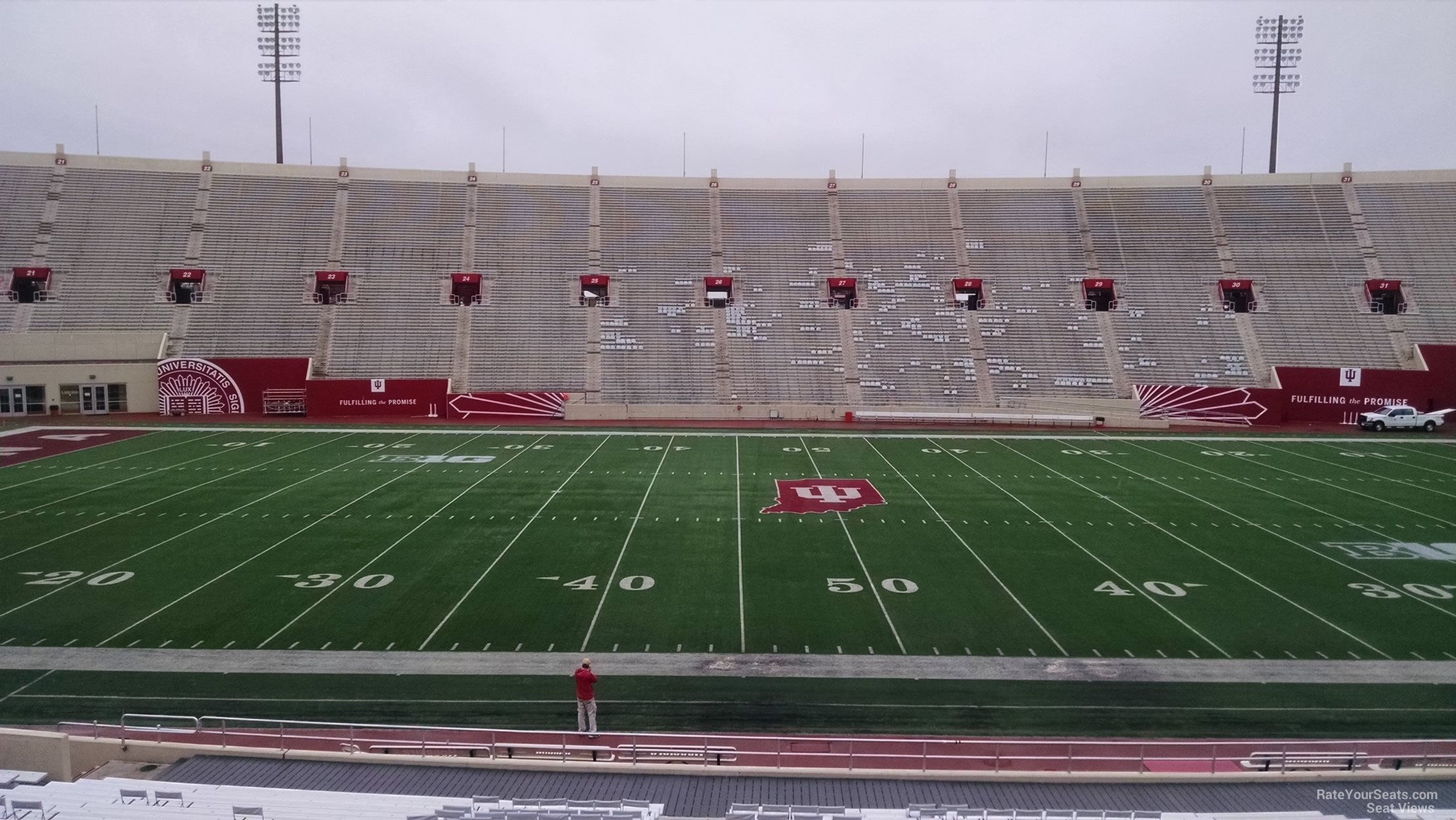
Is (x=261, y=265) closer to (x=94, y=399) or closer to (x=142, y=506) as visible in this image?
(x=94, y=399)

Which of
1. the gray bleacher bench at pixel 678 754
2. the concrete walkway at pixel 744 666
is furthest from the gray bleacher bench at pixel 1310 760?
the gray bleacher bench at pixel 678 754

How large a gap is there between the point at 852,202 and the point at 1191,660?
38.8 metres

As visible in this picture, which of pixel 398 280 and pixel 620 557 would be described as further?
pixel 398 280

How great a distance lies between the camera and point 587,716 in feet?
31.7

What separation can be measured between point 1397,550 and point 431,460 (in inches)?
958

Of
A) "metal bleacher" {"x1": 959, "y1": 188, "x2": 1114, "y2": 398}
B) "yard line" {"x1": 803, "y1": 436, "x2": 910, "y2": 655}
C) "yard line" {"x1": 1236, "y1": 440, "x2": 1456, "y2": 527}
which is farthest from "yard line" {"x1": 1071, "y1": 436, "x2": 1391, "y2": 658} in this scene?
"metal bleacher" {"x1": 959, "y1": 188, "x2": 1114, "y2": 398}

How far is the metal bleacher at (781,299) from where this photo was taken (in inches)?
1543

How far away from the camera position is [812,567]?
1580cm

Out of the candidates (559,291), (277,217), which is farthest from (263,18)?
(559,291)

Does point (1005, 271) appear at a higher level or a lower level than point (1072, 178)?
lower

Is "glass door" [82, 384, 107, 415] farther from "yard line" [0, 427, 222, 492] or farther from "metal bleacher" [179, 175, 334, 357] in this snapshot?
"yard line" [0, 427, 222, 492]

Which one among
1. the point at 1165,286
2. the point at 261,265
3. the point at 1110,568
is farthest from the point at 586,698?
the point at 1165,286

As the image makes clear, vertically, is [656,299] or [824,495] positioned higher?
[656,299]

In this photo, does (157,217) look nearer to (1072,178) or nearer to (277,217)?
(277,217)
